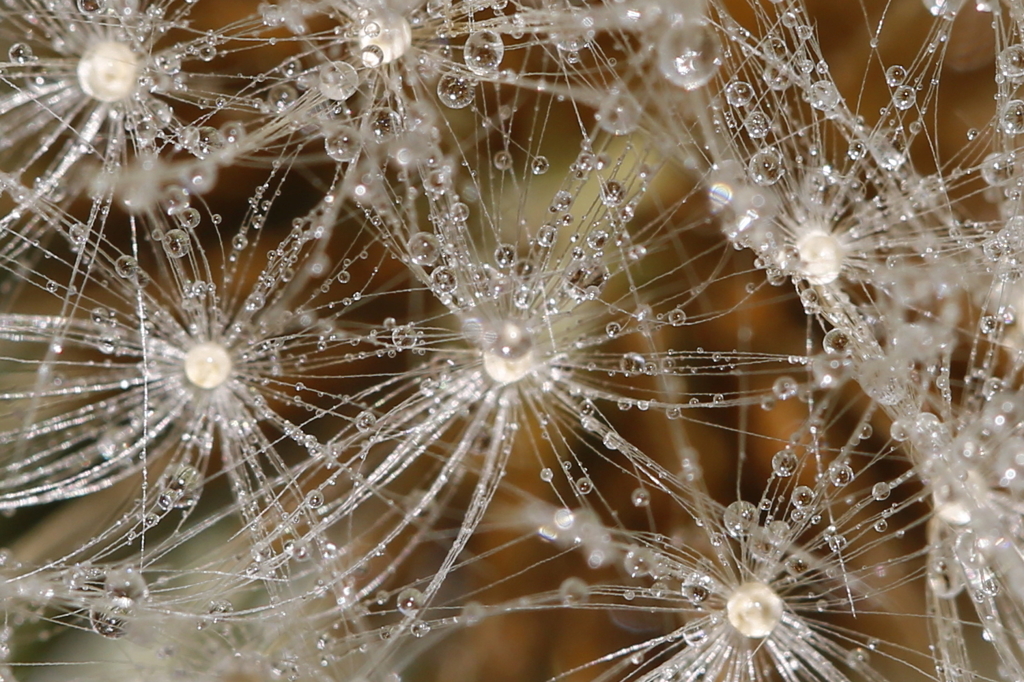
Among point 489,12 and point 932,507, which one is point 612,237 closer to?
point 489,12

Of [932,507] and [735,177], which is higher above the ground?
[735,177]

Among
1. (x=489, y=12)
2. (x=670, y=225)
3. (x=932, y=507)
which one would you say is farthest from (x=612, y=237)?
(x=932, y=507)

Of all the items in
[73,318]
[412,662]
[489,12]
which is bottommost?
[412,662]

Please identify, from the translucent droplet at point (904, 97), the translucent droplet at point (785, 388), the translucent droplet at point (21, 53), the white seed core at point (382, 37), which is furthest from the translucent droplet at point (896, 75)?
the translucent droplet at point (21, 53)

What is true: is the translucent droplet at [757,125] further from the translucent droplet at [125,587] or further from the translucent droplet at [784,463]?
the translucent droplet at [125,587]

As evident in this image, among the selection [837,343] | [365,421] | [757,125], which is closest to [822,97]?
[757,125]

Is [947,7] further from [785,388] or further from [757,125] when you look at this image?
[785,388]

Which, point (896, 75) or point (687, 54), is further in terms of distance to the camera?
point (896, 75)
